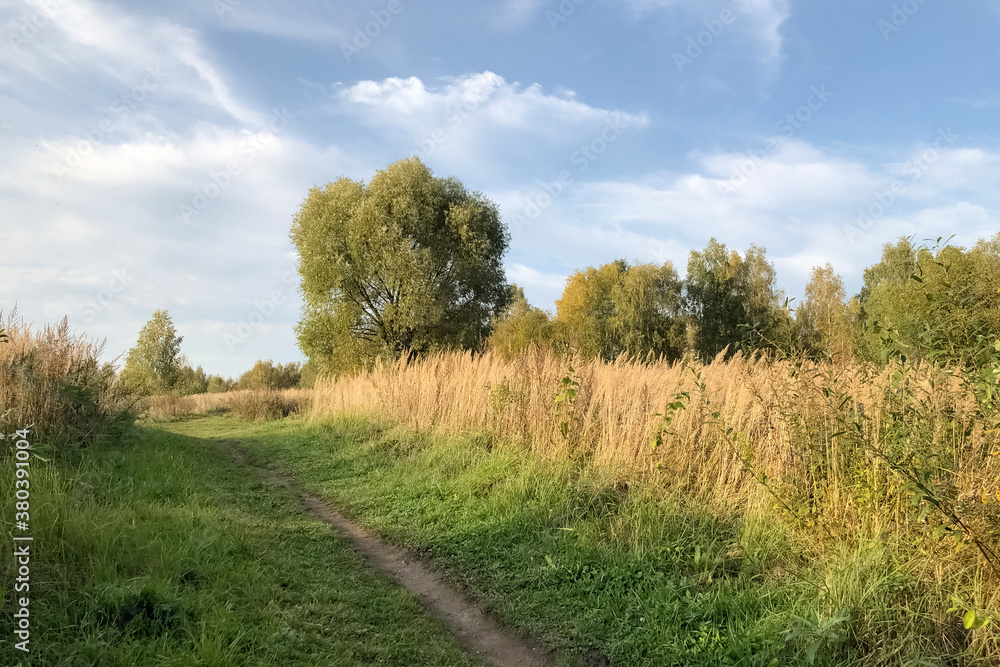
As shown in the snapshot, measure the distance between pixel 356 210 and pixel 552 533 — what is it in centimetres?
1927

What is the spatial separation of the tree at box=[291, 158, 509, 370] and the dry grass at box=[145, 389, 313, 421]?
2.19 m

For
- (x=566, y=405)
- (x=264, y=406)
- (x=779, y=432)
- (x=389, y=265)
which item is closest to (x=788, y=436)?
(x=779, y=432)

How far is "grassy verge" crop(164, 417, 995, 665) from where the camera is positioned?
3.70 meters

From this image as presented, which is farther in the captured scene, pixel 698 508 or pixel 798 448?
pixel 698 508

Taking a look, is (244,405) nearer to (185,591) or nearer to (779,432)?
(185,591)

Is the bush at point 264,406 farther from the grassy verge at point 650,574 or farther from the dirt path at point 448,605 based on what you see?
the dirt path at point 448,605

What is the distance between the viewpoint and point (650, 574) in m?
4.89

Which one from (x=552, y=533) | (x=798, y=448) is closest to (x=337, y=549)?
(x=552, y=533)

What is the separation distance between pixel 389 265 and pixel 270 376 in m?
31.2

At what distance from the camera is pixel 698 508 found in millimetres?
5590

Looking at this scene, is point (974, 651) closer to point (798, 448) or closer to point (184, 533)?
point (798, 448)

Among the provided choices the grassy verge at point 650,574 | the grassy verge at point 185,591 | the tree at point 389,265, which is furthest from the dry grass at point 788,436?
the tree at point 389,265

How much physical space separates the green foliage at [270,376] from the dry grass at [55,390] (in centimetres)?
3490

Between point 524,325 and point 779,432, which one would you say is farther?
point 524,325
